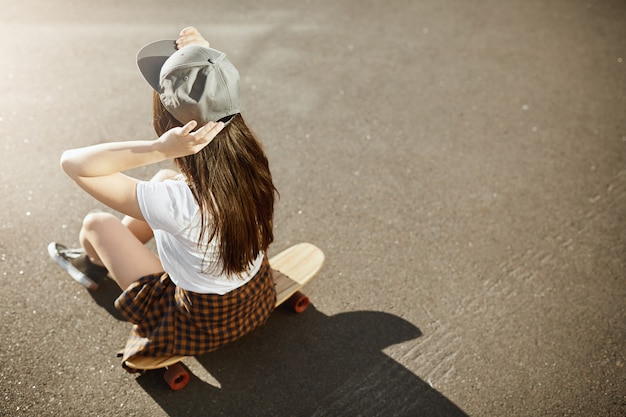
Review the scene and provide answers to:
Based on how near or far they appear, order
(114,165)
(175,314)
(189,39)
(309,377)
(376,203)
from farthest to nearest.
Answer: (376,203), (309,377), (175,314), (189,39), (114,165)

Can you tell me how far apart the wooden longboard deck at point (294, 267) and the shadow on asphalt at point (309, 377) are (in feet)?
0.66

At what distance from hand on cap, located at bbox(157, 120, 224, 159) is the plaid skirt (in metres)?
0.69

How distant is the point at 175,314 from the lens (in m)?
2.39

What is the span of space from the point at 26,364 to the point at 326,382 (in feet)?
4.52

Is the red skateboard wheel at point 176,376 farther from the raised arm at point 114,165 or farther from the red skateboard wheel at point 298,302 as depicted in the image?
the raised arm at point 114,165

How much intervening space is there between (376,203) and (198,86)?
1857 mm

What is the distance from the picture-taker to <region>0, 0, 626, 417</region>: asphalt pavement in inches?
103

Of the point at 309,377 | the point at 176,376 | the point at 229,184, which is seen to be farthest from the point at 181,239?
the point at 309,377

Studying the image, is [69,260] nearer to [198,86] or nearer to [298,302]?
[298,302]

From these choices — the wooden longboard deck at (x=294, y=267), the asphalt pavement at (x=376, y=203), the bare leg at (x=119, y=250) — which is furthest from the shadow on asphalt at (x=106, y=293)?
the wooden longboard deck at (x=294, y=267)

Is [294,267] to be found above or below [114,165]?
below

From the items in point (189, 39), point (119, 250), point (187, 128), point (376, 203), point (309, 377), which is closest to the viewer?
point (187, 128)

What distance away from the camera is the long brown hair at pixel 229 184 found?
6.63 feet

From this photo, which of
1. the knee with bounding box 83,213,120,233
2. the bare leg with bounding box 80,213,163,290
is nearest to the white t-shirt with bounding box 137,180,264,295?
the bare leg with bounding box 80,213,163,290
